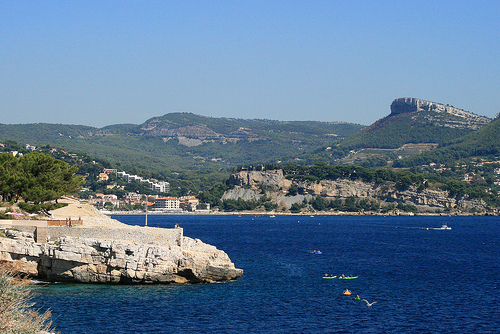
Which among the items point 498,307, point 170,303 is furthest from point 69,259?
point 498,307

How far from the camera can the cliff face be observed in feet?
596

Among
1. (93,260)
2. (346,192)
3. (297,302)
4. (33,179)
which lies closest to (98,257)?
(93,260)

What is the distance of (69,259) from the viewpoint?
3484cm

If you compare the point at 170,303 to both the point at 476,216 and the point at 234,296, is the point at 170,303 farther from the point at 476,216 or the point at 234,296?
the point at 476,216

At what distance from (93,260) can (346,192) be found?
160 m

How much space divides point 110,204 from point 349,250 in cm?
13969

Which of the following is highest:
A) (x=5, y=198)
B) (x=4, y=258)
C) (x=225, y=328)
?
(x=5, y=198)

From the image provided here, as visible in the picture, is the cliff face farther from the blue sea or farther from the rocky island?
the rocky island

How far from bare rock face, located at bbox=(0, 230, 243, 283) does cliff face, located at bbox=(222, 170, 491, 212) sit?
155973 millimetres

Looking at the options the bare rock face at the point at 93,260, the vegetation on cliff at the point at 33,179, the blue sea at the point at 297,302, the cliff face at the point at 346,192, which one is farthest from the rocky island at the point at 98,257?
the cliff face at the point at 346,192

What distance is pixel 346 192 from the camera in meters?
190

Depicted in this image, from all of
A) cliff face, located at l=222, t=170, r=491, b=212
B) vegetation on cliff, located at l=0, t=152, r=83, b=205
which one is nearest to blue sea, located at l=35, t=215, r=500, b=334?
vegetation on cliff, located at l=0, t=152, r=83, b=205

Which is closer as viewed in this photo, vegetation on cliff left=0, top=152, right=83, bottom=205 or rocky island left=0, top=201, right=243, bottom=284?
rocky island left=0, top=201, right=243, bottom=284

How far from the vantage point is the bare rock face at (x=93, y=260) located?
34.8m
